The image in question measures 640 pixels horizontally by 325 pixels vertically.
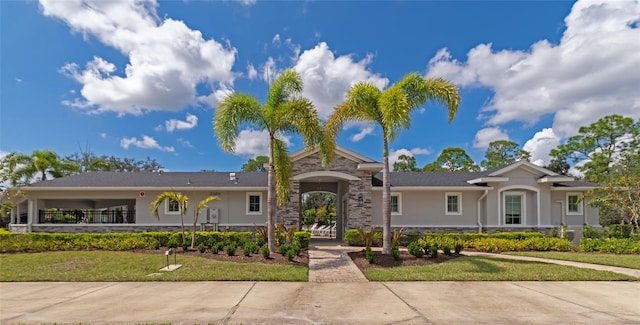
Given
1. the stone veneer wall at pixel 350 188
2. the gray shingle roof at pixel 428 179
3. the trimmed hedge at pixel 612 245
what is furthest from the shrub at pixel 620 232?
the stone veneer wall at pixel 350 188

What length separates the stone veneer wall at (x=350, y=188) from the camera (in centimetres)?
1862

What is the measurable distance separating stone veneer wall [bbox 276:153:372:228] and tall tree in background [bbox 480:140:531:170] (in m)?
34.0

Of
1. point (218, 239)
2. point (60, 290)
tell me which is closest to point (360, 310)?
point (60, 290)

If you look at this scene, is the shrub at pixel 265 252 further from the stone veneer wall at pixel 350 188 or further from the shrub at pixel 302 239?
the stone veneer wall at pixel 350 188

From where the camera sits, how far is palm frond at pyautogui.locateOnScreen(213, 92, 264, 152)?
511 inches

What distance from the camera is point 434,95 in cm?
1337

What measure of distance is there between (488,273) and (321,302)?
569cm

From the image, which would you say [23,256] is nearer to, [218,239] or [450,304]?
[218,239]

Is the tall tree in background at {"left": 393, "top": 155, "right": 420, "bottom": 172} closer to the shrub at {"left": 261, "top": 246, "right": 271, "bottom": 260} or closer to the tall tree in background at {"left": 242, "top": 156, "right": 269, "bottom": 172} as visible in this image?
the tall tree in background at {"left": 242, "top": 156, "right": 269, "bottom": 172}

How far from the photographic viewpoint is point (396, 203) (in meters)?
20.4

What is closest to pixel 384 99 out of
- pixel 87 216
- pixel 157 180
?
pixel 157 180

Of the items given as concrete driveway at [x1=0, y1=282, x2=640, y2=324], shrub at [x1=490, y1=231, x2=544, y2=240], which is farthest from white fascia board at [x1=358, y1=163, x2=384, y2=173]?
concrete driveway at [x1=0, y1=282, x2=640, y2=324]

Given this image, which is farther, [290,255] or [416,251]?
[416,251]

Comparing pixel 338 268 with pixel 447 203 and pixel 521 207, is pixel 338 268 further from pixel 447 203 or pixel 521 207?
pixel 521 207
